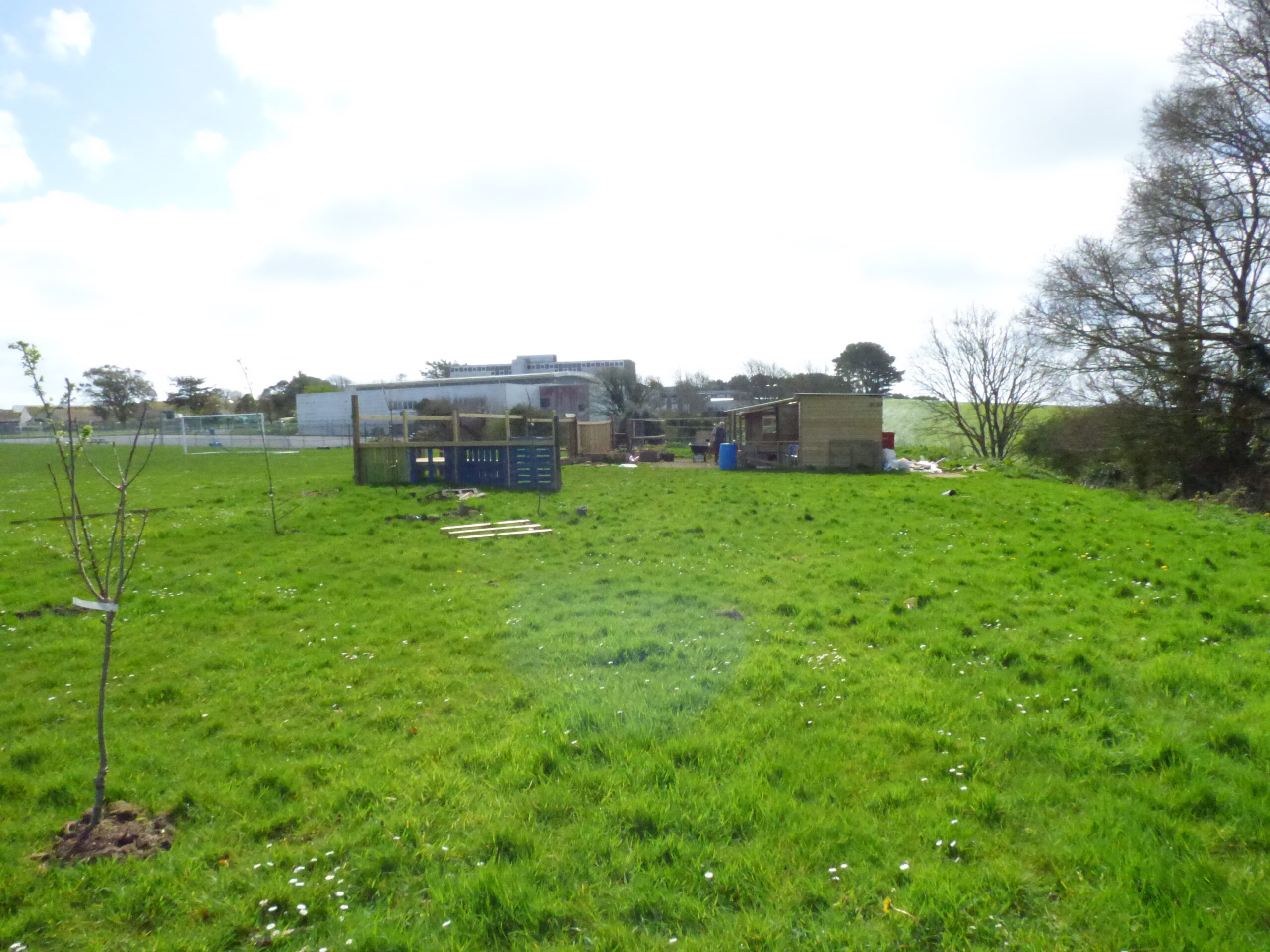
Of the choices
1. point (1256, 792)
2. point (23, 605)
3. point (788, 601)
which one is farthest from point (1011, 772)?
point (23, 605)

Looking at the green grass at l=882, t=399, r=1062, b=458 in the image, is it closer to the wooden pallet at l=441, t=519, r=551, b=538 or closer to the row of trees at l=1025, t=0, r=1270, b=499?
the row of trees at l=1025, t=0, r=1270, b=499

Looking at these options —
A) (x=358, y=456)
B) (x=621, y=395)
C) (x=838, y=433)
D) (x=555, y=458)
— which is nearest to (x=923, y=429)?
(x=838, y=433)

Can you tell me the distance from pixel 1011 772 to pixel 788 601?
3932 mm

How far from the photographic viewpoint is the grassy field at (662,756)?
3.16 meters

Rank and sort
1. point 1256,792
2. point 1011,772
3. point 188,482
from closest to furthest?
point 1256,792 → point 1011,772 → point 188,482

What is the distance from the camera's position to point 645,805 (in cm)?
396

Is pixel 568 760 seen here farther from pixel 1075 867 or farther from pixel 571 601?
pixel 571 601

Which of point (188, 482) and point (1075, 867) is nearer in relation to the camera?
point (1075, 867)

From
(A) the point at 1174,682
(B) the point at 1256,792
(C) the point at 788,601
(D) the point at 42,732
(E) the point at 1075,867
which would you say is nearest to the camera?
(E) the point at 1075,867

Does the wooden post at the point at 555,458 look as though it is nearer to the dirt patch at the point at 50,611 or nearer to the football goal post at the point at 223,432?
the dirt patch at the point at 50,611

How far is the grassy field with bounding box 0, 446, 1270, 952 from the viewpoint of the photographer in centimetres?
316

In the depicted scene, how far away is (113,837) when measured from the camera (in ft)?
12.3

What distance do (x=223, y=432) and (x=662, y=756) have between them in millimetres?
60010

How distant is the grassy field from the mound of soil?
103 millimetres
